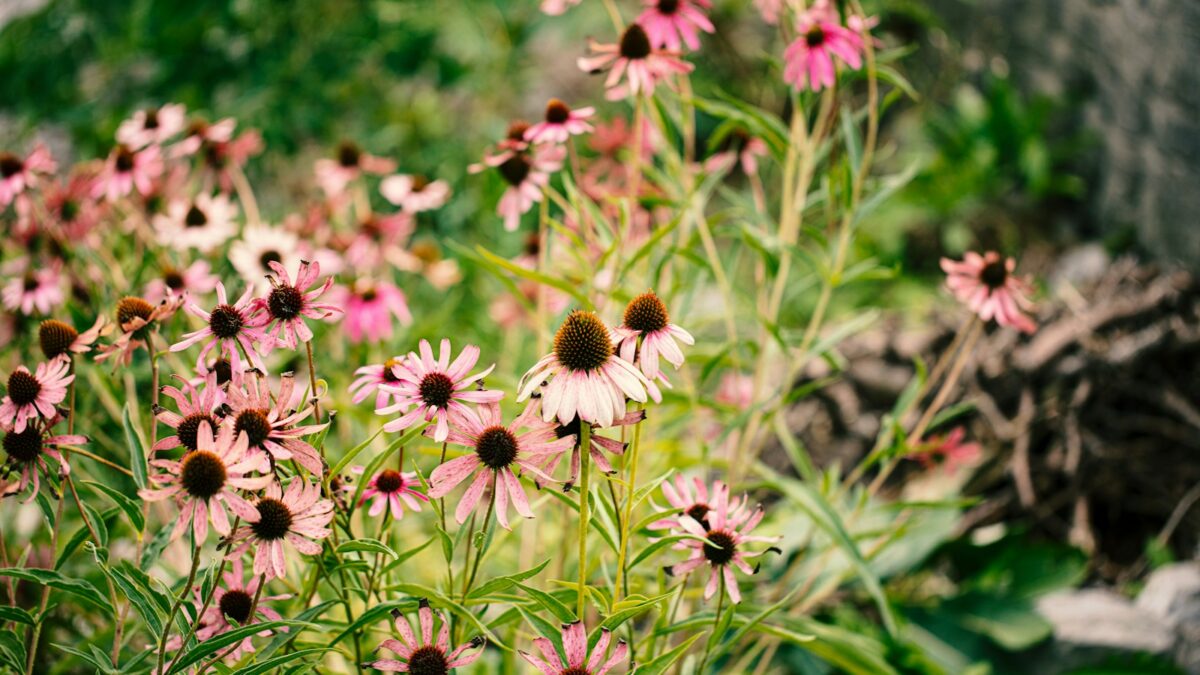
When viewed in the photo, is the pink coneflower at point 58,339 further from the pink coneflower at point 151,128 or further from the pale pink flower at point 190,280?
the pink coneflower at point 151,128

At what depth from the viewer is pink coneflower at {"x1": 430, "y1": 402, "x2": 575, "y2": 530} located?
22.3 inches

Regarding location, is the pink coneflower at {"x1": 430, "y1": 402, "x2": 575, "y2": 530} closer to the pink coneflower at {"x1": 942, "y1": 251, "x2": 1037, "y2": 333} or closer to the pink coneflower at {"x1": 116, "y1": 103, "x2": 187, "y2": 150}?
the pink coneflower at {"x1": 942, "y1": 251, "x2": 1037, "y2": 333}

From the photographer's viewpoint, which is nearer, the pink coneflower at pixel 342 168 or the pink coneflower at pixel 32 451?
the pink coneflower at pixel 32 451

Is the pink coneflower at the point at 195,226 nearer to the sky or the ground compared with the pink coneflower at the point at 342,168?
nearer to the ground

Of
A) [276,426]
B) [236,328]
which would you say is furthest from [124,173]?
[276,426]

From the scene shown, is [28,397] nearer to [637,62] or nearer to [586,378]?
[586,378]

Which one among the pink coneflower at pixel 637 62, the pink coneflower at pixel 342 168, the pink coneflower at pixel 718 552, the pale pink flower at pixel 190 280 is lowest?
the pink coneflower at pixel 718 552

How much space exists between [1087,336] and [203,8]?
170 cm

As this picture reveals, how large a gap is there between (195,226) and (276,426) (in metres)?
0.61

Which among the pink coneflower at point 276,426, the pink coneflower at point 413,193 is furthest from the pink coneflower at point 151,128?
the pink coneflower at point 276,426

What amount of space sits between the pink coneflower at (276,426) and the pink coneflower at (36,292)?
1.66 ft

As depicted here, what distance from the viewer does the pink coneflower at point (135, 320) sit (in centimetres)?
67

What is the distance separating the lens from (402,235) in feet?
4.13

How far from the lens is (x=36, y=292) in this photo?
0.98 metres
